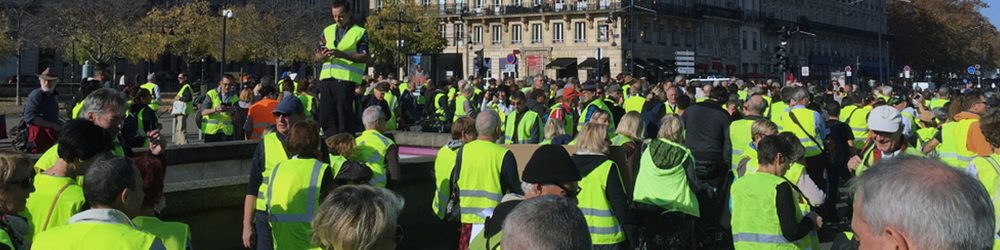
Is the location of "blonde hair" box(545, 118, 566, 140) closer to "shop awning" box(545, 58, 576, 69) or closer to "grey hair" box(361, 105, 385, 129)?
"grey hair" box(361, 105, 385, 129)

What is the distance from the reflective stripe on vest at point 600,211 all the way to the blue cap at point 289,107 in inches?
89.6

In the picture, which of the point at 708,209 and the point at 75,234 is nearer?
the point at 75,234

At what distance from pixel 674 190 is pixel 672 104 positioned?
6.36 meters

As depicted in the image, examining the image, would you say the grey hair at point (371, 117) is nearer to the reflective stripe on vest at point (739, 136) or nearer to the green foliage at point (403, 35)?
the reflective stripe on vest at point (739, 136)

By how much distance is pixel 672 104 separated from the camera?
13.7 m

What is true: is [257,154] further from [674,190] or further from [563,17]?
[563,17]

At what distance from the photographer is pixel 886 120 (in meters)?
7.23

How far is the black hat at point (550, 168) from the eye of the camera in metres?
4.88

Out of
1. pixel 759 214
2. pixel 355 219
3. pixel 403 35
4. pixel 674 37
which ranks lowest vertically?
pixel 759 214

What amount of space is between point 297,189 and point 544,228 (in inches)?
113

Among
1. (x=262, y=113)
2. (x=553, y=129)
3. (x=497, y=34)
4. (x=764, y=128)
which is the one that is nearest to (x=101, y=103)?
(x=553, y=129)

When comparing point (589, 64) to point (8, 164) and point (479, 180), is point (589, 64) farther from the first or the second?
point (8, 164)

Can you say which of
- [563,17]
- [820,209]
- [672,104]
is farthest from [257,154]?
[563,17]

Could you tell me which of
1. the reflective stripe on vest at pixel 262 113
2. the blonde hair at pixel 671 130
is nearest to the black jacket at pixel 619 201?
the blonde hair at pixel 671 130
